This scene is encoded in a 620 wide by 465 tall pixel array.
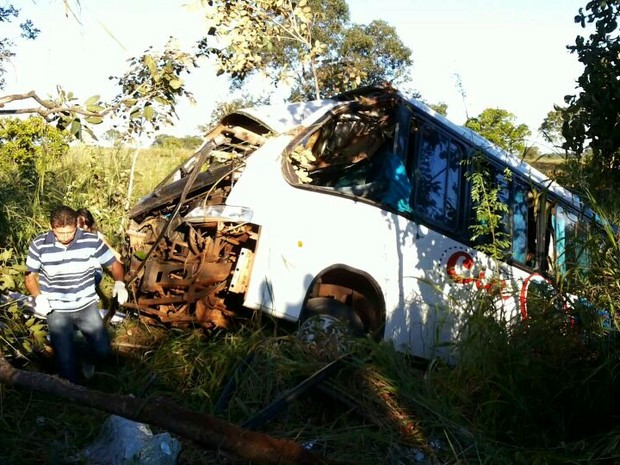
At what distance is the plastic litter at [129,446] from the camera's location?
13.8 feet

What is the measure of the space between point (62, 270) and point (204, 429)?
2.91 metres

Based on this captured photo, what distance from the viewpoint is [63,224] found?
629cm

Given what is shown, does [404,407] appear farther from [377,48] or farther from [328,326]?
[377,48]

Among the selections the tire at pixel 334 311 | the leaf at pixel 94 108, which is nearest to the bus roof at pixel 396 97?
Answer: the tire at pixel 334 311

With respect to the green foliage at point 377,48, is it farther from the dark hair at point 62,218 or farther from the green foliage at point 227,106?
the dark hair at point 62,218

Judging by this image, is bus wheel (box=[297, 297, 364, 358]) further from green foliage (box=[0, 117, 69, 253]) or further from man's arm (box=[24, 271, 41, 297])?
green foliage (box=[0, 117, 69, 253])

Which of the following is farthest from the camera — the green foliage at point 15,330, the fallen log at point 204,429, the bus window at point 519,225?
the bus window at point 519,225

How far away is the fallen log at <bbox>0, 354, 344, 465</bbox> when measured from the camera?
3.82m

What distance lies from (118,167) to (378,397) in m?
6.92

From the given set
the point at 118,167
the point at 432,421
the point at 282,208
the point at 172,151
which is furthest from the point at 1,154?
the point at 432,421

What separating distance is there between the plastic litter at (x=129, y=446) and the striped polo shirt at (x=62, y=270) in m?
1.89

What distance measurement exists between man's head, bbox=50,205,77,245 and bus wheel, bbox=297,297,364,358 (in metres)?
1.85

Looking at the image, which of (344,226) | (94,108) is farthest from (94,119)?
(344,226)

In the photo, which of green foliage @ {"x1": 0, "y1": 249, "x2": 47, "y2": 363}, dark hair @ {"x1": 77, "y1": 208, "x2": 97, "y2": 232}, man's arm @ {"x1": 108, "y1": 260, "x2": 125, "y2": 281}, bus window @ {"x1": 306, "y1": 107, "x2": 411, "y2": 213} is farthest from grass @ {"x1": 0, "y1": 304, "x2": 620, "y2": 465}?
dark hair @ {"x1": 77, "y1": 208, "x2": 97, "y2": 232}
